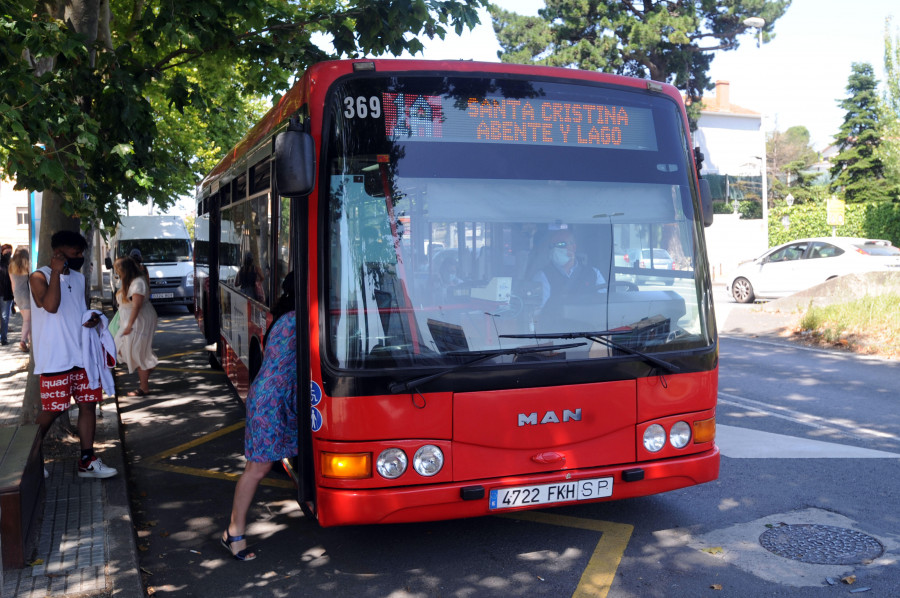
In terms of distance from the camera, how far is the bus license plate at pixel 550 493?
4577 millimetres

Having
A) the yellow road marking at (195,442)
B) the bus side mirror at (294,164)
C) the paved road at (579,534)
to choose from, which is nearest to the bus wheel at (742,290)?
the paved road at (579,534)

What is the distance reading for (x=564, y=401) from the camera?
465 cm

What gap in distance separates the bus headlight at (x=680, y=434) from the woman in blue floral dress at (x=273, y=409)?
2191mm

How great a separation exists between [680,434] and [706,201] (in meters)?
1.58

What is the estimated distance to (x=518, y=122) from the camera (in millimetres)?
4812

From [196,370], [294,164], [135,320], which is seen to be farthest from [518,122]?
[196,370]

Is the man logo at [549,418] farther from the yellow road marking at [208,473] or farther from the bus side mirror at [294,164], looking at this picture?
the yellow road marking at [208,473]

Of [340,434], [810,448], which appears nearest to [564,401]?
[340,434]

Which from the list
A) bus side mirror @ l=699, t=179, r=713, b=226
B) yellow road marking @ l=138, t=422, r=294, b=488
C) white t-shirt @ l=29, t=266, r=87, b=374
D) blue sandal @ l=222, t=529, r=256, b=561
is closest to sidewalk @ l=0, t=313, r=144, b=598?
yellow road marking @ l=138, t=422, r=294, b=488

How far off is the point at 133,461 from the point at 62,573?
9.84 feet

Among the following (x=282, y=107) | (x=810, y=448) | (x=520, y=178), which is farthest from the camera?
(x=810, y=448)

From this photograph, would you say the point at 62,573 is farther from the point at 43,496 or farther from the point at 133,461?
the point at 133,461

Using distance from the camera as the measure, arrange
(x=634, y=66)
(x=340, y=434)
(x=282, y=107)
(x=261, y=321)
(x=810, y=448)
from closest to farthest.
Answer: (x=340, y=434), (x=282, y=107), (x=261, y=321), (x=810, y=448), (x=634, y=66)

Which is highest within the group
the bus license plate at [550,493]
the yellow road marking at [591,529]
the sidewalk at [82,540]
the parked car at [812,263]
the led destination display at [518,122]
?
the led destination display at [518,122]
